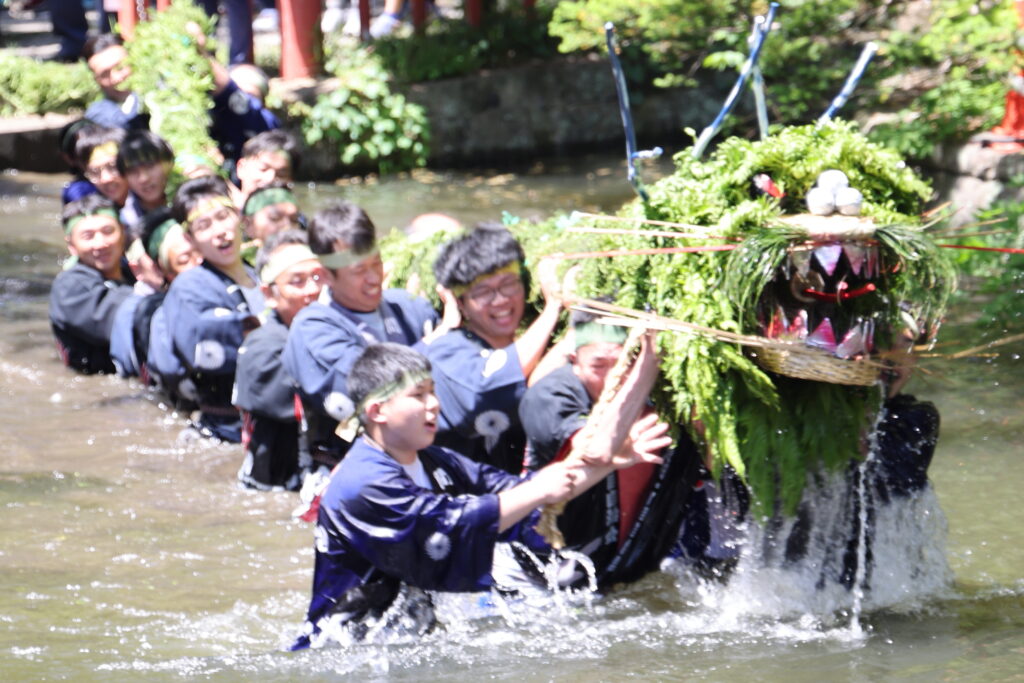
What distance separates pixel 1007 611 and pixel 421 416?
2091 mm

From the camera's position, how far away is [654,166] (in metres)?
14.1

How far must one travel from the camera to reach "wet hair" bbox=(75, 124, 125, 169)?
8372mm

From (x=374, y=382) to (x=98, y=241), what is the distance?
13.8ft

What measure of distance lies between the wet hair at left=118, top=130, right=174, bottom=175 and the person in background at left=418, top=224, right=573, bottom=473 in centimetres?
332

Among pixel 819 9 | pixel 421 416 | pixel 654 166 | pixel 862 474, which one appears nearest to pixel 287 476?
pixel 421 416

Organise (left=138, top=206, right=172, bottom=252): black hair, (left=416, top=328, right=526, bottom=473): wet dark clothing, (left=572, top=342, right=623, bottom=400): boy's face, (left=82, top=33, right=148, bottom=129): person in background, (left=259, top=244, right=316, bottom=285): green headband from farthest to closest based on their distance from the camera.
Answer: (left=82, top=33, right=148, bottom=129): person in background
(left=138, top=206, right=172, bottom=252): black hair
(left=259, top=244, right=316, bottom=285): green headband
(left=416, top=328, right=526, bottom=473): wet dark clothing
(left=572, top=342, right=623, bottom=400): boy's face

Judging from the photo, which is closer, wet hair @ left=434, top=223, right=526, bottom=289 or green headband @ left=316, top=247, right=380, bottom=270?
wet hair @ left=434, top=223, right=526, bottom=289

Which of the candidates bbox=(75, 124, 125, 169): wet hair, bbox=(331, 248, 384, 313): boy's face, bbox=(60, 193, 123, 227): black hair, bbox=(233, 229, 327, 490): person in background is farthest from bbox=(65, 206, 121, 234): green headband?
bbox=(331, 248, 384, 313): boy's face

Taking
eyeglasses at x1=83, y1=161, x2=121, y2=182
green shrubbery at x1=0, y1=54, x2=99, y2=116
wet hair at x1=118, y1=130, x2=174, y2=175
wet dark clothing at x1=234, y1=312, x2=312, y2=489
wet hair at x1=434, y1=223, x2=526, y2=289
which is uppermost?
green shrubbery at x1=0, y1=54, x2=99, y2=116

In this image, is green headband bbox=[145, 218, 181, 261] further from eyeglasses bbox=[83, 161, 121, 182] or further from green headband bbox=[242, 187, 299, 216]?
eyeglasses bbox=[83, 161, 121, 182]

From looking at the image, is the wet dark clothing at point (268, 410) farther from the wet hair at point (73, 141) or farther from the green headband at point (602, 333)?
the wet hair at point (73, 141)

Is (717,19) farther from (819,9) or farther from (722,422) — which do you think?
(722,422)

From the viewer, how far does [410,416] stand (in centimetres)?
421

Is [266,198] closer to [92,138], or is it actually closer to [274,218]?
[274,218]
